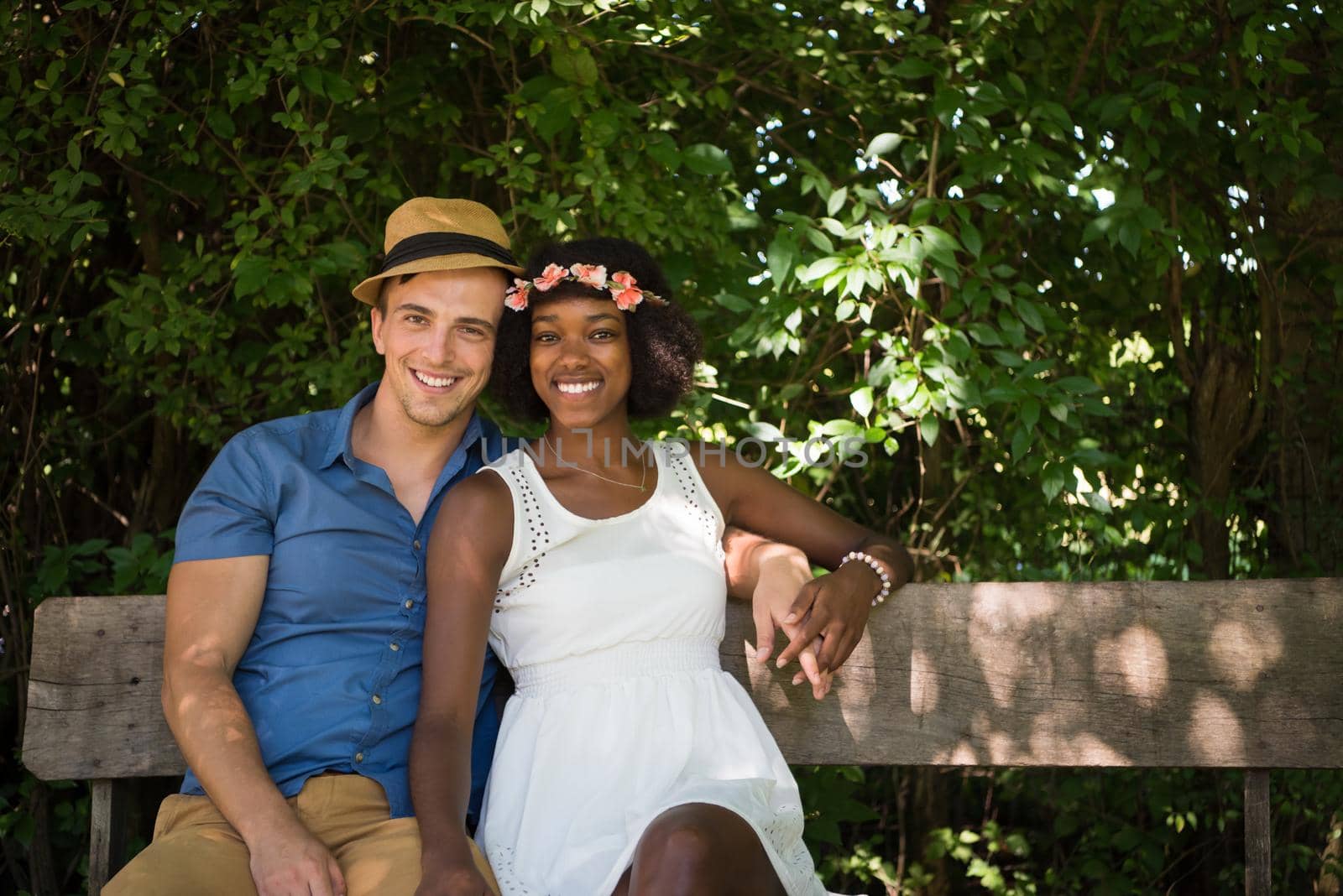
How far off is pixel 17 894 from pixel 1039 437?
10.2 feet

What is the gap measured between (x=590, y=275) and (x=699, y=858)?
1.17 metres

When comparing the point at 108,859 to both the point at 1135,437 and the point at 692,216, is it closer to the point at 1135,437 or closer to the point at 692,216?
the point at 692,216

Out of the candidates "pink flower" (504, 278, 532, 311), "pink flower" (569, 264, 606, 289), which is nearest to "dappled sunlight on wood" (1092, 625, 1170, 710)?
"pink flower" (569, 264, 606, 289)

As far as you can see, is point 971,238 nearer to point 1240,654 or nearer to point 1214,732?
point 1240,654

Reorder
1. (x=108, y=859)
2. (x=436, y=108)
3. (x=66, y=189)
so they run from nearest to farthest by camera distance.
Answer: (x=108, y=859) < (x=66, y=189) < (x=436, y=108)

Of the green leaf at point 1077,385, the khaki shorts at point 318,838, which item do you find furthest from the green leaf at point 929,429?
the khaki shorts at point 318,838

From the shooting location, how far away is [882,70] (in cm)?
340

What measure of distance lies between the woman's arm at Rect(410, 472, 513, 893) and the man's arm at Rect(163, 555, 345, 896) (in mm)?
203

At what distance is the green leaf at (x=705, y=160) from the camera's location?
3.21m

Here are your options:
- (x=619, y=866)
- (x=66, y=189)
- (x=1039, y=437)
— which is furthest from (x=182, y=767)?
(x=1039, y=437)

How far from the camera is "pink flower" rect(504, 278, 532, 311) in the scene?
2.67 metres

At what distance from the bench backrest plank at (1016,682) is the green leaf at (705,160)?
1105 mm

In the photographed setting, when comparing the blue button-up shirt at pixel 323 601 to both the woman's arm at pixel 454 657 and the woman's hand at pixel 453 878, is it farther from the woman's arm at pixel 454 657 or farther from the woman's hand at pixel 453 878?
the woman's hand at pixel 453 878

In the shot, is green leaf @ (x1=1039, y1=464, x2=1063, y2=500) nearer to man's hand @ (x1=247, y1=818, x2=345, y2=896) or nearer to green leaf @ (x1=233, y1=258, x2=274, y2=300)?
man's hand @ (x1=247, y1=818, x2=345, y2=896)
